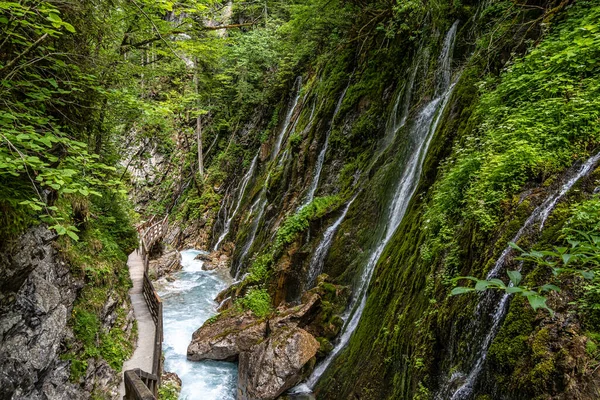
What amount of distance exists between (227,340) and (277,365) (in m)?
2.20

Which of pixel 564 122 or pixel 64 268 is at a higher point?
pixel 564 122

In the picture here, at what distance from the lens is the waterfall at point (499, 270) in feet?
11.4

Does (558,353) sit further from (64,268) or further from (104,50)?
(104,50)

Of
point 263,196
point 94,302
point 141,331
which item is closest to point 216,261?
point 263,196

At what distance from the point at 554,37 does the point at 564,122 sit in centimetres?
179

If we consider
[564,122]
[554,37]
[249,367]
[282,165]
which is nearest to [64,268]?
[249,367]

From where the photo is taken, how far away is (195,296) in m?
13.3

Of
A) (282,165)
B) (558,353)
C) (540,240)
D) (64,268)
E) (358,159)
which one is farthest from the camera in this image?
(282,165)

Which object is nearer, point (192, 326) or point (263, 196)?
point (192, 326)

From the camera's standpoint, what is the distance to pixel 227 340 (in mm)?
8992

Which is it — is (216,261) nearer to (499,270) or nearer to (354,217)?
(354,217)

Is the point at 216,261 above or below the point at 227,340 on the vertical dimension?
above

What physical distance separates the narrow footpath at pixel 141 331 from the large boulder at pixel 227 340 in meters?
1.16

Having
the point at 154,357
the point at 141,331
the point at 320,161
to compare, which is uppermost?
the point at 320,161
